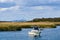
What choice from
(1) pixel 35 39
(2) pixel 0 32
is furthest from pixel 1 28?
(1) pixel 35 39

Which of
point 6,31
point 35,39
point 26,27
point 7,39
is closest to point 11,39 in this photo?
point 7,39

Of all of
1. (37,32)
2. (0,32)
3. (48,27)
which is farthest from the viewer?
(48,27)

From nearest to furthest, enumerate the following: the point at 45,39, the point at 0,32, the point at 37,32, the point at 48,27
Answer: the point at 45,39, the point at 37,32, the point at 0,32, the point at 48,27

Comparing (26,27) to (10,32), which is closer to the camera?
(10,32)

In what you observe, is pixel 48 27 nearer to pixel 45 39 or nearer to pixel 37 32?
pixel 37 32

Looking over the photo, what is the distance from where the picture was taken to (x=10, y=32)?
83938 millimetres

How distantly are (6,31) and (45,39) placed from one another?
2144 centimetres

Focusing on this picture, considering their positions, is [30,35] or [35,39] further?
[30,35]

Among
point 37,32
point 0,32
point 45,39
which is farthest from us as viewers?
point 0,32

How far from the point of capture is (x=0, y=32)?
8338cm

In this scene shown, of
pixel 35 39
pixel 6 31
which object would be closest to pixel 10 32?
pixel 6 31

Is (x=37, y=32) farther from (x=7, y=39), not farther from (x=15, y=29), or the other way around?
(x=15, y=29)

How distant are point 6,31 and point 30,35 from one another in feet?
43.5

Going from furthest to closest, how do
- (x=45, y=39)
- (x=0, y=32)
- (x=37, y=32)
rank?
1. (x=0, y=32)
2. (x=37, y=32)
3. (x=45, y=39)
